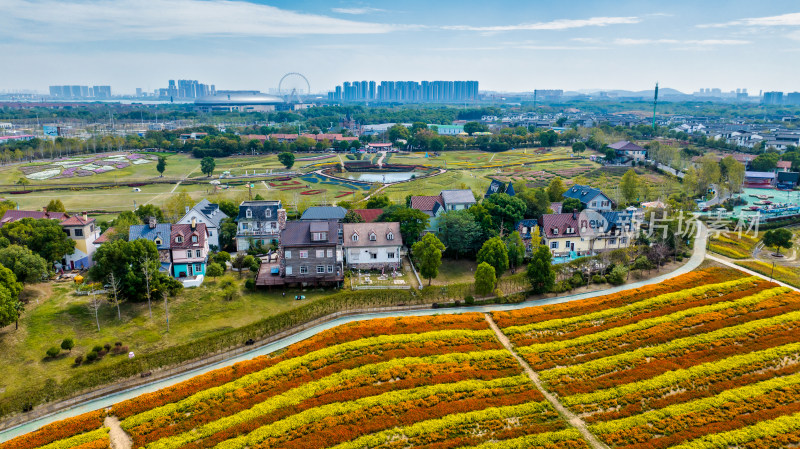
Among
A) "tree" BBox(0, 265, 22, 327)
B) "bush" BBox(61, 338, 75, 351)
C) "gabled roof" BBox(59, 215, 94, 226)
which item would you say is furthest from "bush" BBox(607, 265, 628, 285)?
"gabled roof" BBox(59, 215, 94, 226)

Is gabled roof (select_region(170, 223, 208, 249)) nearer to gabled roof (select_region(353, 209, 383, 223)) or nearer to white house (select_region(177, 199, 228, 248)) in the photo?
white house (select_region(177, 199, 228, 248))

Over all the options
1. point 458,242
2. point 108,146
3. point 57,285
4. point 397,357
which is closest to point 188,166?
point 108,146

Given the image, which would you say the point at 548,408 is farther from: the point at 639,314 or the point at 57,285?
the point at 57,285

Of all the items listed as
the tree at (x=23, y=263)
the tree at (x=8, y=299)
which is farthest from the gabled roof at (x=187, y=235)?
the tree at (x=8, y=299)

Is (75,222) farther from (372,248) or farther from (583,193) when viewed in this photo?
(583,193)

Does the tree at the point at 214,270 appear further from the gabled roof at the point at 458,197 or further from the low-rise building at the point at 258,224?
the gabled roof at the point at 458,197

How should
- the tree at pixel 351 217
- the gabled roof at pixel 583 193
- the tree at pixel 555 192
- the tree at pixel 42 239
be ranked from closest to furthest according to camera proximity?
the tree at pixel 42 239, the tree at pixel 351 217, the gabled roof at pixel 583 193, the tree at pixel 555 192
